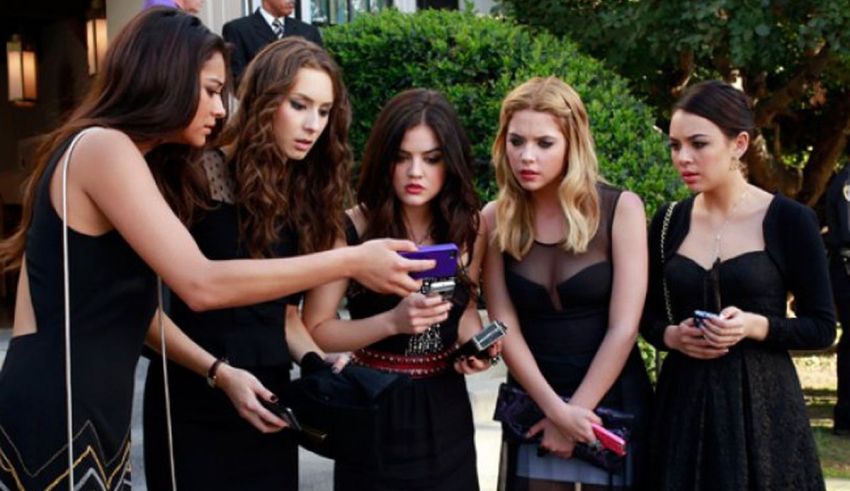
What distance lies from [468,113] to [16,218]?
239 inches

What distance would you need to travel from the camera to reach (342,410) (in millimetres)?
3357

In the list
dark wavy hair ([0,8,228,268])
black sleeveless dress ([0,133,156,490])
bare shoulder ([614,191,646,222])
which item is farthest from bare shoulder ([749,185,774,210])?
black sleeveless dress ([0,133,156,490])

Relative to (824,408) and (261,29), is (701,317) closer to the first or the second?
(261,29)

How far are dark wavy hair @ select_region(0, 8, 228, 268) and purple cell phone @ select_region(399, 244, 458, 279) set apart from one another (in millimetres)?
706

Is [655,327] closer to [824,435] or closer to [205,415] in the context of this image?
[205,415]

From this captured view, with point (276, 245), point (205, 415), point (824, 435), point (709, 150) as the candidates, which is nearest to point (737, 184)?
point (709, 150)

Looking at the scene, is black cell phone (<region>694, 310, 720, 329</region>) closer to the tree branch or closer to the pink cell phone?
the pink cell phone

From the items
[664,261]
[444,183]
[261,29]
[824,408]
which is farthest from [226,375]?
[824,408]

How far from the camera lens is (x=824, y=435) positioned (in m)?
9.39

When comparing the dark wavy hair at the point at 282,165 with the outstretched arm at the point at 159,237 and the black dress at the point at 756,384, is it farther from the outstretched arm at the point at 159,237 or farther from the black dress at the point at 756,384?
the black dress at the point at 756,384

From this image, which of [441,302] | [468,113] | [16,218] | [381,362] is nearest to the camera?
[441,302]

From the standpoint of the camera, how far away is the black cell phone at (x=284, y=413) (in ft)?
10.9

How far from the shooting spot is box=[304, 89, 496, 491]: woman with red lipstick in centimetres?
393

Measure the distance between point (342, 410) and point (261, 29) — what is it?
4.32 metres
